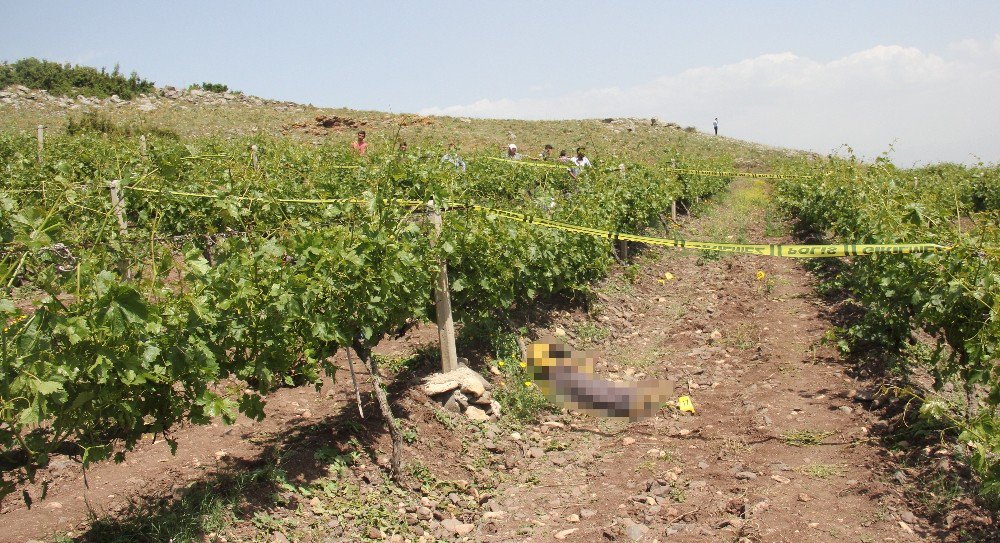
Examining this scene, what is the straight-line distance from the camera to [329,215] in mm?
4750

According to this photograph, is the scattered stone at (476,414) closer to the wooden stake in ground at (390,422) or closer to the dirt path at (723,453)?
the dirt path at (723,453)

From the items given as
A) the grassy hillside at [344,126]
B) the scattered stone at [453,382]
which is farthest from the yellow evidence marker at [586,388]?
the grassy hillside at [344,126]

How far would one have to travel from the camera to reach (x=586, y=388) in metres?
6.10

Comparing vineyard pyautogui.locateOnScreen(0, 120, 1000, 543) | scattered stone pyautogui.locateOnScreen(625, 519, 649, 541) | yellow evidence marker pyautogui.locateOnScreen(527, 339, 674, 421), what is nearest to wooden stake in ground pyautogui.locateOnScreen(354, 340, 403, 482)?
vineyard pyautogui.locateOnScreen(0, 120, 1000, 543)

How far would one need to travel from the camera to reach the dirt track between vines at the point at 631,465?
13.4 feet

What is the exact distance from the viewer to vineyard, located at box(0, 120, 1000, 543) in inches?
116

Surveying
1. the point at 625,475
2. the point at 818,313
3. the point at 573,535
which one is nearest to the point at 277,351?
the point at 573,535

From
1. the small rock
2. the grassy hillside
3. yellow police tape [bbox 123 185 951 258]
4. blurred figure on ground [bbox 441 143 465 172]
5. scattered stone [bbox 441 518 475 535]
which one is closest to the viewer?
the small rock

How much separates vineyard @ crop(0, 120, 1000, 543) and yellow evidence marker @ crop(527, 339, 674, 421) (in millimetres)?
595

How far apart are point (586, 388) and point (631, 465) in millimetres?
1117

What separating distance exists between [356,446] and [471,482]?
0.85m

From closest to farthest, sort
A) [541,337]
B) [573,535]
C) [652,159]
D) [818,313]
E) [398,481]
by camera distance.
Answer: [573,535] < [398,481] < [541,337] < [818,313] < [652,159]

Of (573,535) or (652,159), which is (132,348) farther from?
(652,159)

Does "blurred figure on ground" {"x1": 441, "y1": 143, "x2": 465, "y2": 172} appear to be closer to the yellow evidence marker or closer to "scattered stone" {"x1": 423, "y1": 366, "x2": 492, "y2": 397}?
the yellow evidence marker
